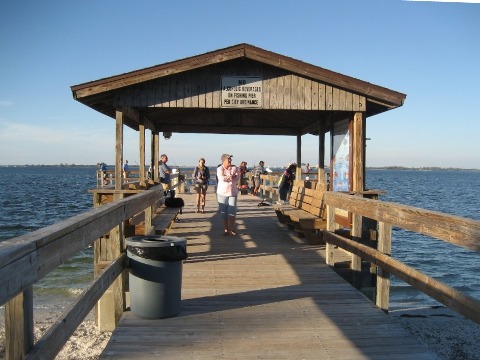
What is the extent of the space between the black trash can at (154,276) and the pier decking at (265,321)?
139mm

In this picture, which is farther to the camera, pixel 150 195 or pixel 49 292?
pixel 49 292

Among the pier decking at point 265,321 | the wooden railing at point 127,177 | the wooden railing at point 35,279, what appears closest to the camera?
the wooden railing at point 35,279

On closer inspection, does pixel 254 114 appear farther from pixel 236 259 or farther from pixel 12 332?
pixel 12 332

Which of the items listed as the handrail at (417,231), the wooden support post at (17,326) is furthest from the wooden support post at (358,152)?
the wooden support post at (17,326)

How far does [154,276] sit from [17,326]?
2.42m

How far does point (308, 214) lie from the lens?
10.4 metres

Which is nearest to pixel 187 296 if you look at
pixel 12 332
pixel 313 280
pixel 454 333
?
pixel 313 280

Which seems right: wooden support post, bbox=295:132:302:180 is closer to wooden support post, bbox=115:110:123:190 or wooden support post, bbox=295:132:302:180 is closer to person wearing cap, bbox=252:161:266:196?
wooden support post, bbox=115:110:123:190

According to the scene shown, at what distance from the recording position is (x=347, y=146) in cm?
1070

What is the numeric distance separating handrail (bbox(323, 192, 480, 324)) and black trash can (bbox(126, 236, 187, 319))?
2.19m

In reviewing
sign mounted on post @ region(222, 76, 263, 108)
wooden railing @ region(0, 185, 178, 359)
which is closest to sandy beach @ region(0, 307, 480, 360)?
sign mounted on post @ region(222, 76, 263, 108)

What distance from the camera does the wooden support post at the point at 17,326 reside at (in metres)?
2.48

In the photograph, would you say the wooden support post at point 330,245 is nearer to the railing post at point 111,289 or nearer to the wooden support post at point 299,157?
the railing post at point 111,289

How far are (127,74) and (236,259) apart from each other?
411cm
